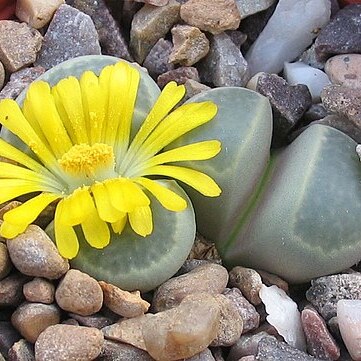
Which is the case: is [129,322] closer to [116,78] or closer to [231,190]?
[231,190]

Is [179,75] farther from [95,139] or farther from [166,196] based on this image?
[166,196]

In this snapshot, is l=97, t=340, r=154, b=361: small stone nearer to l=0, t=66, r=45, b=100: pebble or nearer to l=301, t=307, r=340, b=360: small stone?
l=301, t=307, r=340, b=360: small stone

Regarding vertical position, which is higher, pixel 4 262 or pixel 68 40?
pixel 68 40

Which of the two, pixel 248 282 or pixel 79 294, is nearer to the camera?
pixel 79 294

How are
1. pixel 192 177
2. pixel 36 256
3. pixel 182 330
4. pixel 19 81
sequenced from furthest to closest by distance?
pixel 19 81 < pixel 192 177 < pixel 36 256 < pixel 182 330

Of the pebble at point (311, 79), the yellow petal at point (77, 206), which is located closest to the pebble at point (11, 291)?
the yellow petal at point (77, 206)

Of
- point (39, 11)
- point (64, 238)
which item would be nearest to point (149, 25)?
point (39, 11)

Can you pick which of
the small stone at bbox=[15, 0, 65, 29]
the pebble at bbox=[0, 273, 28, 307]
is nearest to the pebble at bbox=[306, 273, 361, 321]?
the pebble at bbox=[0, 273, 28, 307]
